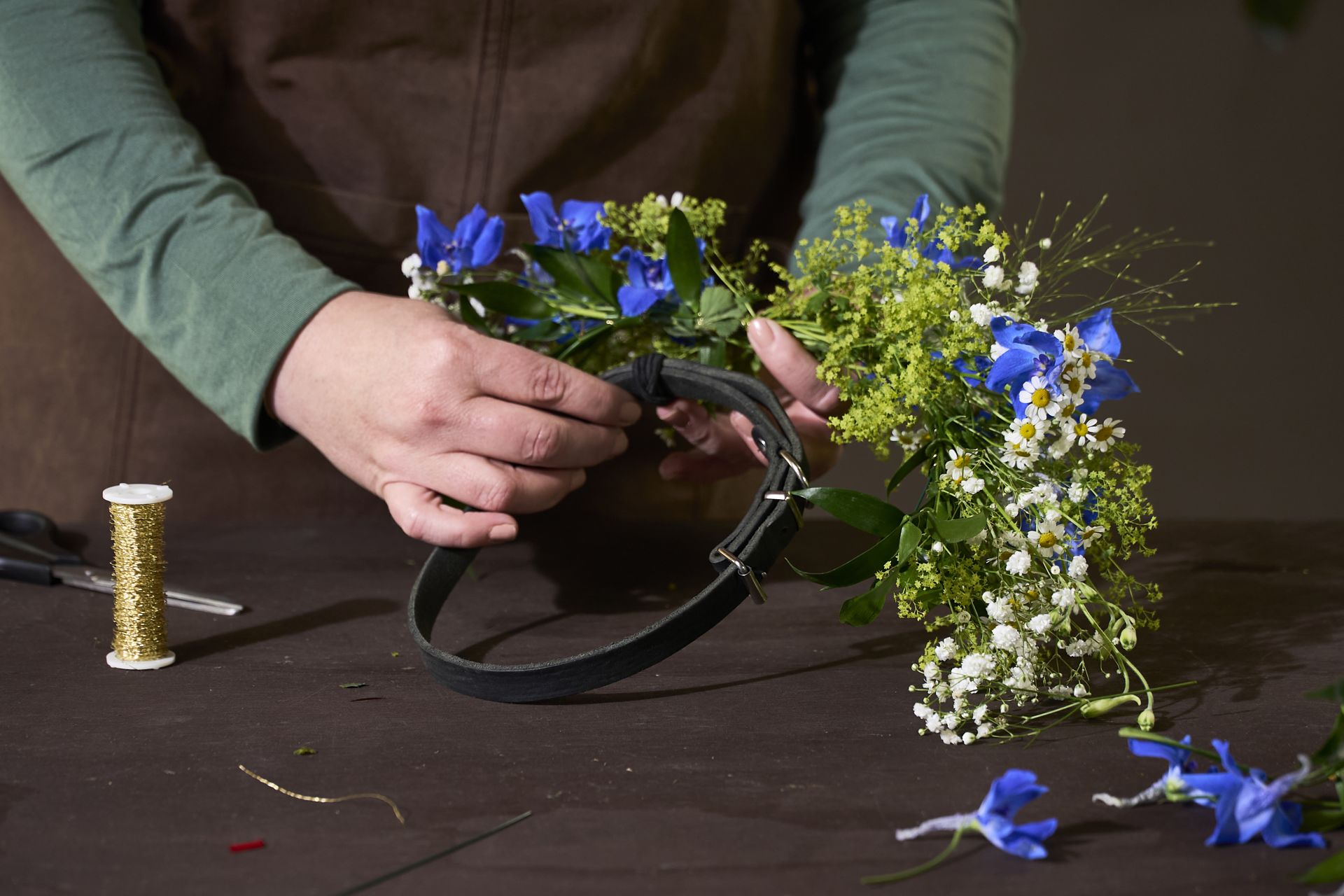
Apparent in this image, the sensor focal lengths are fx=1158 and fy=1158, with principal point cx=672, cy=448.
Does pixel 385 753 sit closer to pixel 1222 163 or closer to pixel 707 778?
pixel 707 778

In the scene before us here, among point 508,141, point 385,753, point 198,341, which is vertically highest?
point 508,141

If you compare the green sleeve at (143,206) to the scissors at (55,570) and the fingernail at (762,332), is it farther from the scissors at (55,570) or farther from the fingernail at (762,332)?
the fingernail at (762,332)

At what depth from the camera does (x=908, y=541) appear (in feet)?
2.01

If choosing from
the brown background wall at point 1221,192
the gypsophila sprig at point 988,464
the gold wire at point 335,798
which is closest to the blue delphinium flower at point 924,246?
the gypsophila sprig at point 988,464

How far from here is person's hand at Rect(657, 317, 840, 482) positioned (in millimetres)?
789

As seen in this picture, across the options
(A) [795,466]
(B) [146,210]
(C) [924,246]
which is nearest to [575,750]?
(A) [795,466]

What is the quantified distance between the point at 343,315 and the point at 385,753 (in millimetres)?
372

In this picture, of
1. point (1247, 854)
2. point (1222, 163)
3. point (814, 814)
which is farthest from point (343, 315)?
point (1222, 163)

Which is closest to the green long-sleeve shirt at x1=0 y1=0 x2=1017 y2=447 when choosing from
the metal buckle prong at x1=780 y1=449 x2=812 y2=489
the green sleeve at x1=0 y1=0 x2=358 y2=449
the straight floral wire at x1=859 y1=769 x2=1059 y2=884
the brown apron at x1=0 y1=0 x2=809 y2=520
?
the green sleeve at x1=0 y1=0 x2=358 y2=449

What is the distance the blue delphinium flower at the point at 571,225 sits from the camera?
2.93ft

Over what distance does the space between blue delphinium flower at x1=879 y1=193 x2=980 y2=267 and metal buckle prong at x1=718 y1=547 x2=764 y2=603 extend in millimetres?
227

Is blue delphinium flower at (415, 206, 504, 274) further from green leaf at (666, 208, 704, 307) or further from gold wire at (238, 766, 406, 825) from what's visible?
gold wire at (238, 766, 406, 825)

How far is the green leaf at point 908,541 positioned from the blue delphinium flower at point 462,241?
1.42 feet

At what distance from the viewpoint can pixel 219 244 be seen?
860 millimetres
